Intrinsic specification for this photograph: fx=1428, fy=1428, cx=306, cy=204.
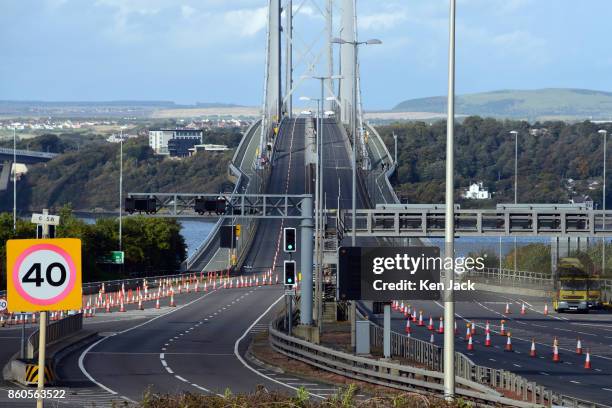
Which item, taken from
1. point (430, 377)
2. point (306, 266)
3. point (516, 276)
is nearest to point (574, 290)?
point (516, 276)

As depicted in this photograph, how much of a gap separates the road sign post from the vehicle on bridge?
173 feet

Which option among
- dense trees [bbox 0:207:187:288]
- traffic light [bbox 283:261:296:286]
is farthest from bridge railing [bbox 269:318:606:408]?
dense trees [bbox 0:207:187:288]

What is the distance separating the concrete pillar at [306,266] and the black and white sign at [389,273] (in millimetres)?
10903

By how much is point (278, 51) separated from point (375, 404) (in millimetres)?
179478

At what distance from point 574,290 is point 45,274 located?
54.3m

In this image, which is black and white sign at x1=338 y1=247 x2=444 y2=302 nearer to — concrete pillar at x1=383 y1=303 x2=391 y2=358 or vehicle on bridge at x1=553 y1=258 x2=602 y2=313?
concrete pillar at x1=383 y1=303 x2=391 y2=358

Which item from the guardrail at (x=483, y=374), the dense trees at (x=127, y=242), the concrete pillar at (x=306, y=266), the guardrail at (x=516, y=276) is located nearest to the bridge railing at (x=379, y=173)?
the dense trees at (x=127, y=242)

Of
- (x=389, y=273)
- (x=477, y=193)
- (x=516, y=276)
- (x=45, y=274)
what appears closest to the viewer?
(x=45, y=274)

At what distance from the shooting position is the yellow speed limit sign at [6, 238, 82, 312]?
50.8 feet

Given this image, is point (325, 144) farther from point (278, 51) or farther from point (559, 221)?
point (559, 221)

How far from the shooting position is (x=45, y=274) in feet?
50.8

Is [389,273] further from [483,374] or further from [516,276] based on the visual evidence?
[516,276]

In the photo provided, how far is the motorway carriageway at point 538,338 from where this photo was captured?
35.9 meters

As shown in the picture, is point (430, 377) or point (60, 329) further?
point (60, 329)
